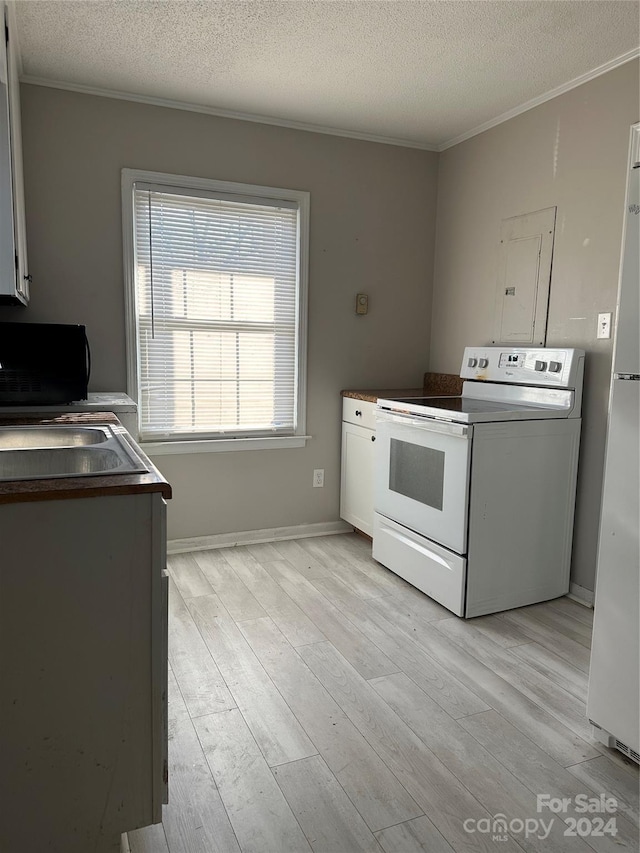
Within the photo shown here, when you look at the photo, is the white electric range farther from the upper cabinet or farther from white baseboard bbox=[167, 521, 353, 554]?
the upper cabinet

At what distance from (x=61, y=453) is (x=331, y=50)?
202 cm

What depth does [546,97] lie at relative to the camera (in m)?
2.99

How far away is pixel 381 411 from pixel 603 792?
1913 millimetres

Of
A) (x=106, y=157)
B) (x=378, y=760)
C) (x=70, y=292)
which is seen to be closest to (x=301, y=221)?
(x=106, y=157)

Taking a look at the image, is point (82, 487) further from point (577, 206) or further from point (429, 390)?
point (429, 390)

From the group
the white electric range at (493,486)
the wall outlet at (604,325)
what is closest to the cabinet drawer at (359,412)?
the white electric range at (493,486)

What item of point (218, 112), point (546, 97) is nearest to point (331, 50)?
point (218, 112)

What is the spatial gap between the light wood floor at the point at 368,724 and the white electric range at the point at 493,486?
15cm

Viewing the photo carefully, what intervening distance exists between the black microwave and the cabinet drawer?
1.54 m

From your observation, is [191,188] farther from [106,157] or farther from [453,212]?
[453,212]

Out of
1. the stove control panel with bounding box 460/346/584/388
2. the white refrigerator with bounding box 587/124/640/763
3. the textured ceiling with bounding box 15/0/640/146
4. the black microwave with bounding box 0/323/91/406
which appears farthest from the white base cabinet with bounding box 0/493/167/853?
the stove control panel with bounding box 460/346/584/388

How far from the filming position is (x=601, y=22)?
89.9 inches

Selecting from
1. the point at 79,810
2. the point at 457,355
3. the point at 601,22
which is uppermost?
the point at 601,22

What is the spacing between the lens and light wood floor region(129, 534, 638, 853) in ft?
4.98
